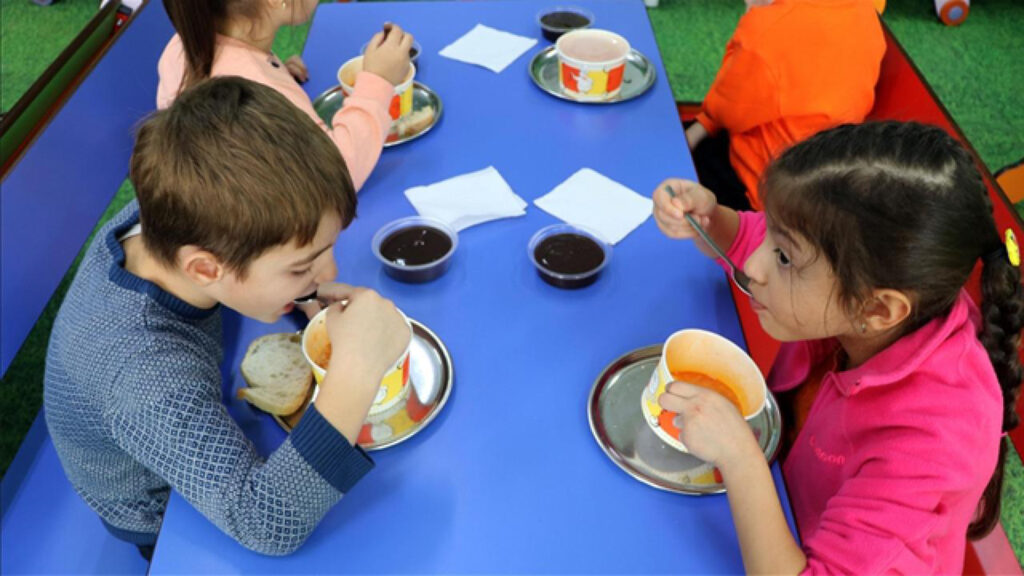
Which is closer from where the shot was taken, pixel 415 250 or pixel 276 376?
pixel 276 376

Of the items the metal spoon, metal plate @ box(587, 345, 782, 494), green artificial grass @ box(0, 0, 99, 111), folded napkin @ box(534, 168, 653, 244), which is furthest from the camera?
green artificial grass @ box(0, 0, 99, 111)

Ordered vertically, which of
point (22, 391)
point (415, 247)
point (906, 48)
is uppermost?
point (415, 247)

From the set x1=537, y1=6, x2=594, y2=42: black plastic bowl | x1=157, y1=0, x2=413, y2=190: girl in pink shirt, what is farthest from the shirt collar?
x1=537, y1=6, x2=594, y2=42: black plastic bowl

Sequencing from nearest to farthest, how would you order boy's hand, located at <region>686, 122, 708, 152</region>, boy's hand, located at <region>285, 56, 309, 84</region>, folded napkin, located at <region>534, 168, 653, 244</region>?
folded napkin, located at <region>534, 168, 653, 244</region>
boy's hand, located at <region>285, 56, 309, 84</region>
boy's hand, located at <region>686, 122, 708, 152</region>

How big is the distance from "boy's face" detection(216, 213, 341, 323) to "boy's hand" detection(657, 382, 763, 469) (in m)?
0.49

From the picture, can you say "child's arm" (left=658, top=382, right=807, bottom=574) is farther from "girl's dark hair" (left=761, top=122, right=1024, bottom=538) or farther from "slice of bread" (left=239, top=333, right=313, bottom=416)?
"slice of bread" (left=239, top=333, right=313, bottom=416)

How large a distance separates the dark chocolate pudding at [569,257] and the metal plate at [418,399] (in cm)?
22

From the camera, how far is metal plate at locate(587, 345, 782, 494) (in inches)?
36.1

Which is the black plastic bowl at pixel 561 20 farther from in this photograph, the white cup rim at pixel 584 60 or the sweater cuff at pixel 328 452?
the sweater cuff at pixel 328 452

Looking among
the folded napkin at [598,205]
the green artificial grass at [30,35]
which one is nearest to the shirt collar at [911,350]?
the folded napkin at [598,205]

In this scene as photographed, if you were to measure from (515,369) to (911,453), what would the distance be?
0.51 m

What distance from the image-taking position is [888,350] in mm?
937

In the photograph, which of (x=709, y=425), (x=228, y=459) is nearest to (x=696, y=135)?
(x=709, y=425)

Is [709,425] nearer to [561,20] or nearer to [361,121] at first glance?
[361,121]
